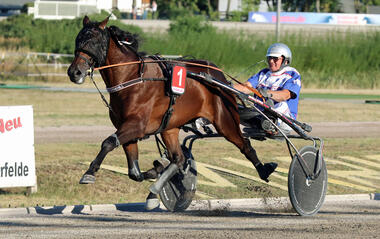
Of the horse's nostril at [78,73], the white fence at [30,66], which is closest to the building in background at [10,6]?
the white fence at [30,66]

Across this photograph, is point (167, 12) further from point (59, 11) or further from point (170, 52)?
point (170, 52)

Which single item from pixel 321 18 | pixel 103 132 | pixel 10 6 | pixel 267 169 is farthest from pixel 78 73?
pixel 10 6

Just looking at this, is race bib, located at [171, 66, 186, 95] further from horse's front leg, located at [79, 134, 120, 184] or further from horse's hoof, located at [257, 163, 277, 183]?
horse's hoof, located at [257, 163, 277, 183]

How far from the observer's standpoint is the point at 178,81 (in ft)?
27.1

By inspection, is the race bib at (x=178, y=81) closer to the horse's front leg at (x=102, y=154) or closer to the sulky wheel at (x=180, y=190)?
the horse's front leg at (x=102, y=154)

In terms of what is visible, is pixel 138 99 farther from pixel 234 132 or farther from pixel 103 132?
pixel 103 132

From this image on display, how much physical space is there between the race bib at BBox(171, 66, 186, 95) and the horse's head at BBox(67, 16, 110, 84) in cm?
78

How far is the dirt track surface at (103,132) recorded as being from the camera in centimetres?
1612

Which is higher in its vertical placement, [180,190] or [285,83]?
[285,83]

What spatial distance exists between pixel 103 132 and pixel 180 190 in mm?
8432

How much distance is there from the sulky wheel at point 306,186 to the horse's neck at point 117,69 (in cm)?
208

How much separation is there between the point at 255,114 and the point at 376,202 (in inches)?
90.2

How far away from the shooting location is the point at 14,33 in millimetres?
38781

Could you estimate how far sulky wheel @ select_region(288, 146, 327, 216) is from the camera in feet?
28.2
